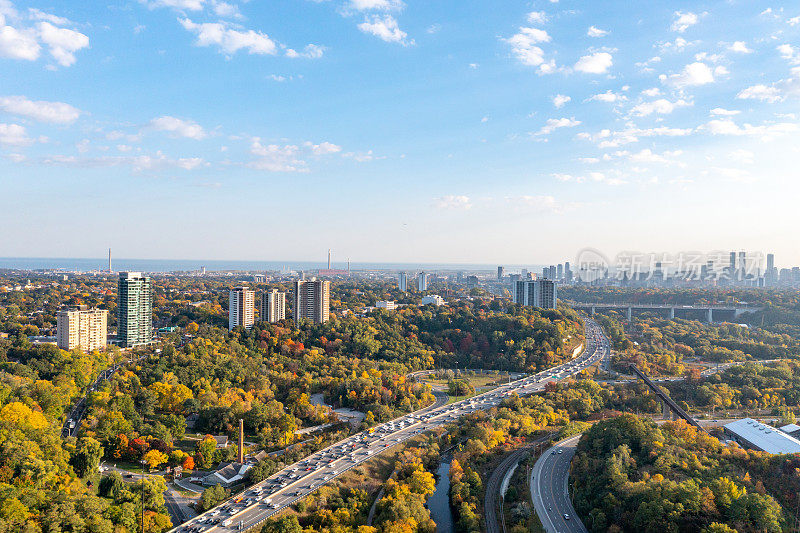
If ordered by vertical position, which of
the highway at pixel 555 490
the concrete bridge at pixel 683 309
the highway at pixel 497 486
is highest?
the concrete bridge at pixel 683 309

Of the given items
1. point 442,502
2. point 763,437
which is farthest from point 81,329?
point 763,437

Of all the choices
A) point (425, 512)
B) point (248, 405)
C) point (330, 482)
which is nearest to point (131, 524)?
point (330, 482)

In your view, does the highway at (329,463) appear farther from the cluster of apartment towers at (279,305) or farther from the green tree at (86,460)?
the cluster of apartment towers at (279,305)

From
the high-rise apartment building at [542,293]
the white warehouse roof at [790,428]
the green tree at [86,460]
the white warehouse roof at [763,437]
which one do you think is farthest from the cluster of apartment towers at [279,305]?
the white warehouse roof at [790,428]

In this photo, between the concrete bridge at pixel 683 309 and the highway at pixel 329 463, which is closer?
the highway at pixel 329 463

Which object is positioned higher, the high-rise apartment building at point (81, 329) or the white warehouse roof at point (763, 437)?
the high-rise apartment building at point (81, 329)

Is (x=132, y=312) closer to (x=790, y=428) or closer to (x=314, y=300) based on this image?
(x=314, y=300)
